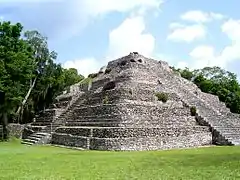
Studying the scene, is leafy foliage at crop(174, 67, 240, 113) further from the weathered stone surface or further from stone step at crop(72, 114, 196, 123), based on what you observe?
stone step at crop(72, 114, 196, 123)

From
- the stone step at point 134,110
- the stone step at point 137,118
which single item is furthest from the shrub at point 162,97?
the stone step at point 137,118

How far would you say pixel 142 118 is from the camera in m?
31.0

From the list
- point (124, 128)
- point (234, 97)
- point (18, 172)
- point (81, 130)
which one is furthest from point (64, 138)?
point (234, 97)

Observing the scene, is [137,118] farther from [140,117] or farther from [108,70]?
[108,70]

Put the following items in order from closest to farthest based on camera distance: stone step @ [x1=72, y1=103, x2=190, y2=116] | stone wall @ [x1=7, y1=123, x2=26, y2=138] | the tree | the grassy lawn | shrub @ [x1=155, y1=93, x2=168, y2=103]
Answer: the grassy lawn, stone step @ [x1=72, y1=103, x2=190, y2=116], shrub @ [x1=155, y1=93, x2=168, y2=103], the tree, stone wall @ [x1=7, y1=123, x2=26, y2=138]

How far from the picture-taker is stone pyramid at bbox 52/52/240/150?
93.7 ft

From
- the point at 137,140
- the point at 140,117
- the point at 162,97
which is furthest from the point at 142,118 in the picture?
the point at 162,97

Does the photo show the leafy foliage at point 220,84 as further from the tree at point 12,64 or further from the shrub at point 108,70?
the tree at point 12,64

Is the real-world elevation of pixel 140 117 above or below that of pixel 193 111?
below

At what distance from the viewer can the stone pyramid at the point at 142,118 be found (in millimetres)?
28562

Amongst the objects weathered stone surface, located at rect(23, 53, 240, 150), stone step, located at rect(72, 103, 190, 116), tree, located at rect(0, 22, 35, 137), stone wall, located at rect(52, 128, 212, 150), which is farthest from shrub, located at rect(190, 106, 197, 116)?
tree, located at rect(0, 22, 35, 137)

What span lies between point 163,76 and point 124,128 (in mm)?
17076

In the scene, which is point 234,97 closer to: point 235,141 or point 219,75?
point 219,75

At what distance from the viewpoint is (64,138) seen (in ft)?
108
